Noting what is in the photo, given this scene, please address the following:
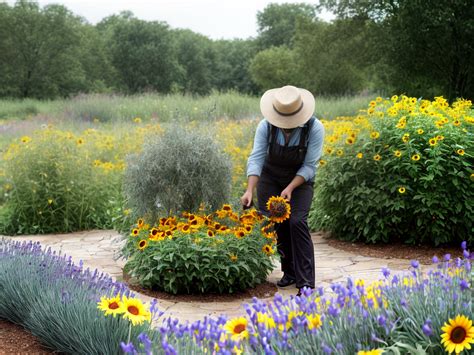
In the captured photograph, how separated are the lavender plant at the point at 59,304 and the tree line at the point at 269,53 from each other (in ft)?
54.1

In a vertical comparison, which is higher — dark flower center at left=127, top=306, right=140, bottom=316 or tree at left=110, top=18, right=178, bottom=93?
tree at left=110, top=18, right=178, bottom=93

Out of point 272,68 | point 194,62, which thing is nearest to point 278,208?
point 272,68

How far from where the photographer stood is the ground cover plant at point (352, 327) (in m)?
2.19

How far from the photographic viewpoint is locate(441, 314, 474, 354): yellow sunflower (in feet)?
6.70

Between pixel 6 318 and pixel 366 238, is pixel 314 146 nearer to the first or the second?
pixel 366 238

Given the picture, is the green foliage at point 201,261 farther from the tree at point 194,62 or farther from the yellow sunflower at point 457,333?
the tree at point 194,62

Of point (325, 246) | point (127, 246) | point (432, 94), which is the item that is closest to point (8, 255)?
point (127, 246)

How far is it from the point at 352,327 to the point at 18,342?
2185 mm

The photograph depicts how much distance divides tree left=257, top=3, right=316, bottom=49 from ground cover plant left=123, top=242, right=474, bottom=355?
6396 centimetres

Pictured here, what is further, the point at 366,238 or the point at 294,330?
the point at 366,238

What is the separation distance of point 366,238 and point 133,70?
1865 inches

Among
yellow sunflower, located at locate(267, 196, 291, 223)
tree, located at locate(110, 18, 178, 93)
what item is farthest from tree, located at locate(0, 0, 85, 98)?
yellow sunflower, located at locate(267, 196, 291, 223)

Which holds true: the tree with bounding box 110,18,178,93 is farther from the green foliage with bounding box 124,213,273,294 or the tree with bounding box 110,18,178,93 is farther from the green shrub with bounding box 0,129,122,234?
the green foliage with bounding box 124,213,273,294

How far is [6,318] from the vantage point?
3908mm
